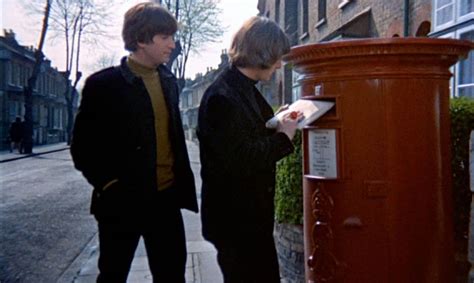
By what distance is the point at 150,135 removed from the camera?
2.77 meters

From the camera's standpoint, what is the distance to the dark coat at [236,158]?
2258mm

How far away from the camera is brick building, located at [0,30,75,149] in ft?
126

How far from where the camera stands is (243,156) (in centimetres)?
224

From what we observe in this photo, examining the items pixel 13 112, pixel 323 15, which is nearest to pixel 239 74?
pixel 323 15

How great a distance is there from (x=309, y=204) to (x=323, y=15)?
1327 centimetres

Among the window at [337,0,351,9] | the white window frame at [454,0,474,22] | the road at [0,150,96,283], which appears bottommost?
the road at [0,150,96,283]

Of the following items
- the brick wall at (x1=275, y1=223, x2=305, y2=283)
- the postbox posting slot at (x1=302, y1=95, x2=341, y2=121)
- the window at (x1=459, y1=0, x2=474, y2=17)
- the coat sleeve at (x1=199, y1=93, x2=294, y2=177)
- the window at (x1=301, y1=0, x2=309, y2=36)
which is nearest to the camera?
the coat sleeve at (x1=199, y1=93, x2=294, y2=177)

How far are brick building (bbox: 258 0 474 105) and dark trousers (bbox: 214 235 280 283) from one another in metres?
1.28

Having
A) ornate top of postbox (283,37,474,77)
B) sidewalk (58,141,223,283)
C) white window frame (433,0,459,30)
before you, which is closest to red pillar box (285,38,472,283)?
ornate top of postbox (283,37,474,77)

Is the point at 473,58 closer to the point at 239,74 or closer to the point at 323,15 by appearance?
the point at 239,74

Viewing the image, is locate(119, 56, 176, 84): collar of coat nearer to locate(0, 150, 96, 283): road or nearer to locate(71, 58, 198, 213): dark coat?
Answer: locate(71, 58, 198, 213): dark coat

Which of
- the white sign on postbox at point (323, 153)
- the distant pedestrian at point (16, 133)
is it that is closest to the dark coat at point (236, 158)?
the white sign on postbox at point (323, 153)

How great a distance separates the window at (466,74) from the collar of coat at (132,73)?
514 centimetres

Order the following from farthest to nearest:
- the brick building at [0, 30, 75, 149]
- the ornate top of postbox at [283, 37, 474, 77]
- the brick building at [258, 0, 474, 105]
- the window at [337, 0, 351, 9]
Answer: the brick building at [0, 30, 75, 149]
the window at [337, 0, 351, 9]
the brick building at [258, 0, 474, 105]
the ornate top of postbox at [283, 37, 474, 77]
